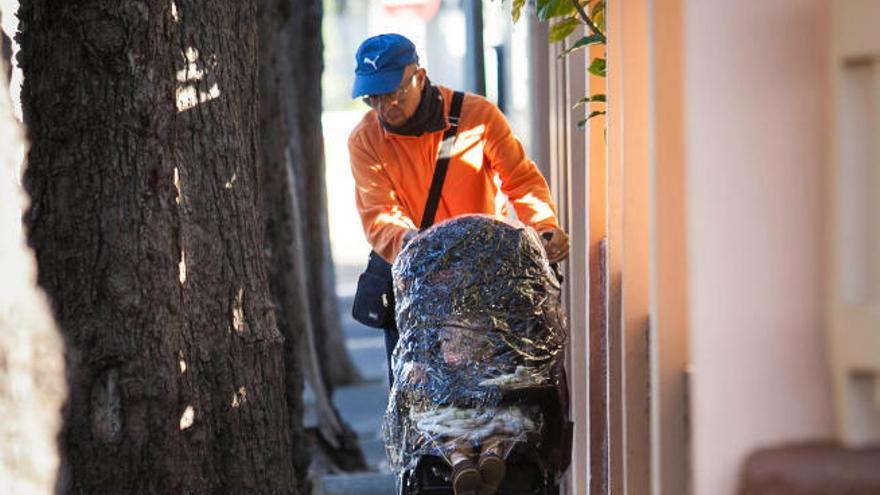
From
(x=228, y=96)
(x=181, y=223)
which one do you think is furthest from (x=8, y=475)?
(x=228, y=96)

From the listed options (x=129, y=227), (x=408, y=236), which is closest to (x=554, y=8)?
(x=408, y=236)

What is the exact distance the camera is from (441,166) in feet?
22.4

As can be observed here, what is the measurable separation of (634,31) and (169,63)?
60.6 inches

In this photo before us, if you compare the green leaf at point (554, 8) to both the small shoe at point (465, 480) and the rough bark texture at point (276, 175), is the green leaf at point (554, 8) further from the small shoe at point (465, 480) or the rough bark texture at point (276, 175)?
the rough bark texture at point (276, 175)

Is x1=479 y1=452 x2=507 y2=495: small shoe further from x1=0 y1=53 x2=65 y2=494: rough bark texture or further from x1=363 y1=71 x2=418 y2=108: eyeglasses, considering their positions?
x1=363 y1=71 x2=418 y2=108: eyeglasses

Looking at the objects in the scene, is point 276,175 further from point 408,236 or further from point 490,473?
point 490,473

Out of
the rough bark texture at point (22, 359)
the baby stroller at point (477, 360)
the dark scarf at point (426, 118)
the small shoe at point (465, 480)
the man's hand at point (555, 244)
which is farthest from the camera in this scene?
the dark scarf at point (426, 118)

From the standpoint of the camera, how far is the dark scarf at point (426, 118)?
6750 millimetres

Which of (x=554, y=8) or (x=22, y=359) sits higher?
(x=554, y=8)

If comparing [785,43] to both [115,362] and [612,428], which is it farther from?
[115,362]

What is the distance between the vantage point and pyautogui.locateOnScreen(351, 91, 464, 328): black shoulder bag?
666cm

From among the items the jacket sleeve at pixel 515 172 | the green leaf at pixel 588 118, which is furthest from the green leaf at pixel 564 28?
the jacket sleeve at pixel 515 172

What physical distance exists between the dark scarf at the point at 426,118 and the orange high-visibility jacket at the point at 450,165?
0.04 metres

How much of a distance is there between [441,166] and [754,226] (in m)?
3.73
